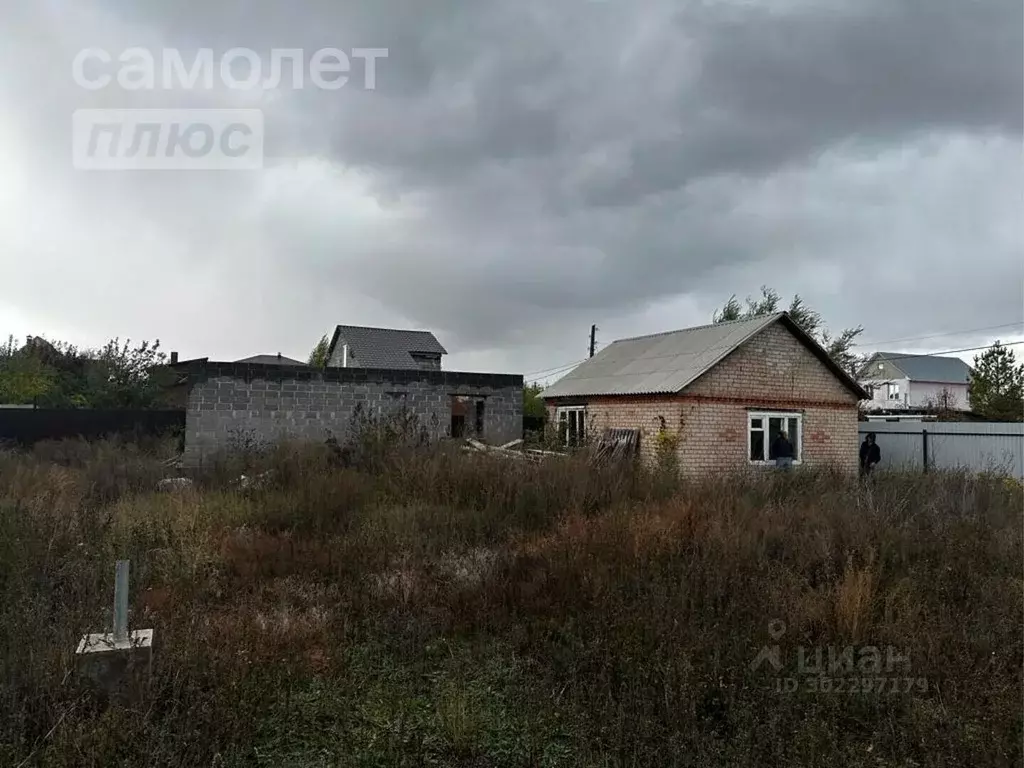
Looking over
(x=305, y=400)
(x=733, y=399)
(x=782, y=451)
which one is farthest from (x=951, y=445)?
(x=305, y=400)

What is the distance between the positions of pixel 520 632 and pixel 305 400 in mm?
10494

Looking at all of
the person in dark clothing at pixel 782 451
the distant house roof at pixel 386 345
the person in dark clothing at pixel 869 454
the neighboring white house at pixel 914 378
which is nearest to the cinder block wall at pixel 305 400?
the person in dark clothing at pixel 782 451

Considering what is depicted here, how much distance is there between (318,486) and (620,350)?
1234 cm

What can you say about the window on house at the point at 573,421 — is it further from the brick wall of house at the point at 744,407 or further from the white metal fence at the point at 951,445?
the white metal fence at the point at 951,445

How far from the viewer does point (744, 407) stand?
14.4 metres

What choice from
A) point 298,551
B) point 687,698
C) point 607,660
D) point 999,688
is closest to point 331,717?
point 607,660

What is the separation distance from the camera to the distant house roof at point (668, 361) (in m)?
14.2

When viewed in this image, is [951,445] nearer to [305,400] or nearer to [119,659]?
[305,400]

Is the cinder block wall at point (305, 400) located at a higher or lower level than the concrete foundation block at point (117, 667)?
higher

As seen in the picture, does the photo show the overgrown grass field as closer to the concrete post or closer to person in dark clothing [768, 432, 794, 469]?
the concrete post

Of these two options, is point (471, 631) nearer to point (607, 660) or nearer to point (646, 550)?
point (607, 660)

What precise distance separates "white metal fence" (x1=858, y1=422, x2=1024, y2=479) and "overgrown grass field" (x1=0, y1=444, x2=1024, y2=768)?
9710 mm

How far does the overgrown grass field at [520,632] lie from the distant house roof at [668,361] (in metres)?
6.87

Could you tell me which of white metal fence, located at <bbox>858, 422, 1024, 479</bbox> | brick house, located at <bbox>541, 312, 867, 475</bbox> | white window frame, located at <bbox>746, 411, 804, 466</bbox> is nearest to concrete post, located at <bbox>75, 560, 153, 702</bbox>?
brick house, located at <bbox>541, 312, 867, 475</bbox>
